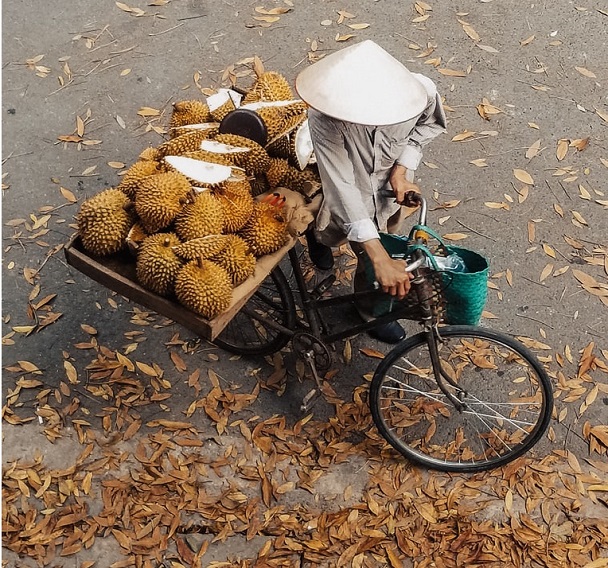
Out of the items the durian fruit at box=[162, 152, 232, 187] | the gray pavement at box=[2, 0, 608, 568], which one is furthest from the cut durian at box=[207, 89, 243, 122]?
the gray pavement at box=[2, 0, 608, 568]

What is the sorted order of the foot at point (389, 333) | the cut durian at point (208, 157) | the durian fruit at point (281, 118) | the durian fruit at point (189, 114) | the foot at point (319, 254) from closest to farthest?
the cut durian at point (208, 157) → the durian fruit at point (281, 118) → the durian fruit at point (189, 114) → the foot at point (389, 333) → the foot at point (319, 254)

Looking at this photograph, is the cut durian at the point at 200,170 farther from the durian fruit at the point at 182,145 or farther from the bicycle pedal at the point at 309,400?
the bicycle pedal at the point at 309,400

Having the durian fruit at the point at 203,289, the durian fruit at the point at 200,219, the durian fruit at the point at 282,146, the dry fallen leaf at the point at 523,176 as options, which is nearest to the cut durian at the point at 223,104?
the durian fruit at the point at 282,146

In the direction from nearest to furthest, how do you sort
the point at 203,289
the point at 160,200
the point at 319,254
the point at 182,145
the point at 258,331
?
the point at 203,289 < the point at 160,200 < the point at 182,145 < the point at 258,331 < the point at 319,254

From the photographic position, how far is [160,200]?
2525 mm

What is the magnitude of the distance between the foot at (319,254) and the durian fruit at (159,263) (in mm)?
1138

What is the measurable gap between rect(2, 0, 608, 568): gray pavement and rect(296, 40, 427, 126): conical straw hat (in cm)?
146

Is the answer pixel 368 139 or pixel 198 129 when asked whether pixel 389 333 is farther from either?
pixel 198 129

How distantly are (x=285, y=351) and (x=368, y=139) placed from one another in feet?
3.96

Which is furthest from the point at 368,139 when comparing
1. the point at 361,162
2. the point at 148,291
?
the point at 148,291

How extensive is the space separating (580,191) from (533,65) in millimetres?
1122

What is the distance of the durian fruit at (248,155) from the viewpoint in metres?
2.82

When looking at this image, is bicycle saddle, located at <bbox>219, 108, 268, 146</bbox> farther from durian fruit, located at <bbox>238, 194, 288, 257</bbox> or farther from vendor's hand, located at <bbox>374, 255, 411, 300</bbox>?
vendor's hand, located at <bbox>374, 255, 411, 300</bbox>

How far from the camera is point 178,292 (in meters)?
2.45
